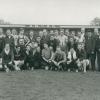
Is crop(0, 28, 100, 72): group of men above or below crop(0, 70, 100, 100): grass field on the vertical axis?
above

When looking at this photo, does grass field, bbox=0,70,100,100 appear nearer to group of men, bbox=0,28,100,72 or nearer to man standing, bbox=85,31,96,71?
group of men, bbox=0,28,100,72

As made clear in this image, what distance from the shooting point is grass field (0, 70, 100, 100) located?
7.29 meters

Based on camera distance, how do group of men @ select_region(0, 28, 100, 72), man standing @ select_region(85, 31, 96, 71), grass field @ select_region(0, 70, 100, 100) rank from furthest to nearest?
1. man standing @ select_region(85, 31, 96, 71)
2. group of men @ select_region(0, 28, 100, 72)
3. grass field @ select_region(0, 70, 100, 100)

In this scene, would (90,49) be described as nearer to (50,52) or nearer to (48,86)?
(50,52)

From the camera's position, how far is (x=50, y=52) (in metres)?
12.6

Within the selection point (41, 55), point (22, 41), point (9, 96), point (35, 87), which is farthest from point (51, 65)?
point (9, 96)

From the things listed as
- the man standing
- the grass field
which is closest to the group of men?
the man standing

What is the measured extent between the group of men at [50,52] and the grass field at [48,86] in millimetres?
783

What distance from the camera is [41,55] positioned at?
41.7ft

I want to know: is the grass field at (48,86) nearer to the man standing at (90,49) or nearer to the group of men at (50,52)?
the group of men at (50,52)

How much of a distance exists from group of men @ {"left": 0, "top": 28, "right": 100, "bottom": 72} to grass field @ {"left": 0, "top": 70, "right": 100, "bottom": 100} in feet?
2.57

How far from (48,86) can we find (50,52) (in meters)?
3.96

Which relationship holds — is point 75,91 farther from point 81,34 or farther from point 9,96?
point 81,34

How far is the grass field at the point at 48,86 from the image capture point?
7.29m
